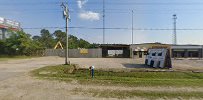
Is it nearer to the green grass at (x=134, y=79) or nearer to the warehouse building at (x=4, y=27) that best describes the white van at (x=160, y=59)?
the green grass at (x=134, y=79)

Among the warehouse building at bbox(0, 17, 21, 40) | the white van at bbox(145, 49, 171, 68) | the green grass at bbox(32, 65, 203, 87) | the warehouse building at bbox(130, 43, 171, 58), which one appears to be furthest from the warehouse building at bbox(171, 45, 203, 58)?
the warehouse building at bbox(0, 17, 21, 40)

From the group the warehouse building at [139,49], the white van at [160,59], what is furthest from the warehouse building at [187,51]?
the white van at [160,59]

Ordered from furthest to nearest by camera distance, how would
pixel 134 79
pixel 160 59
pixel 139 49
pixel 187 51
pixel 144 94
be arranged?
pixel 187 51, pixel 139 49, pixel 160 59, pixel 134 79, pixel 144 94

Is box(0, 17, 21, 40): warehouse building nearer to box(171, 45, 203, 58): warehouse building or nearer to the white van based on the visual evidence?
the white van

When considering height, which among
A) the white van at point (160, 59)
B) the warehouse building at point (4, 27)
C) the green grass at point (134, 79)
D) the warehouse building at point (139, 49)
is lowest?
the green grass at point (134, 79)

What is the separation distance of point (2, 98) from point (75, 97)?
9.42 ft

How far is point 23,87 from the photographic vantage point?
34.5 ft

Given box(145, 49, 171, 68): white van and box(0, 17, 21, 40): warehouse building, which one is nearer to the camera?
box(145, 49, 171, 68): white van

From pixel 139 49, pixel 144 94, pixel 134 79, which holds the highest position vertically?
pixel 139 49

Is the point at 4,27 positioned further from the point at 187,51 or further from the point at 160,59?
the point at 187,51

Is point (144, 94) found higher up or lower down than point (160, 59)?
lower down

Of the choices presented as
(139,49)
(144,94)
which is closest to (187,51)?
(139,49)

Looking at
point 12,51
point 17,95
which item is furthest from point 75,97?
point 12,51

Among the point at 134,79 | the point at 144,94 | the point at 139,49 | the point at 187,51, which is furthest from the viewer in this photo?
the point at 187,51
